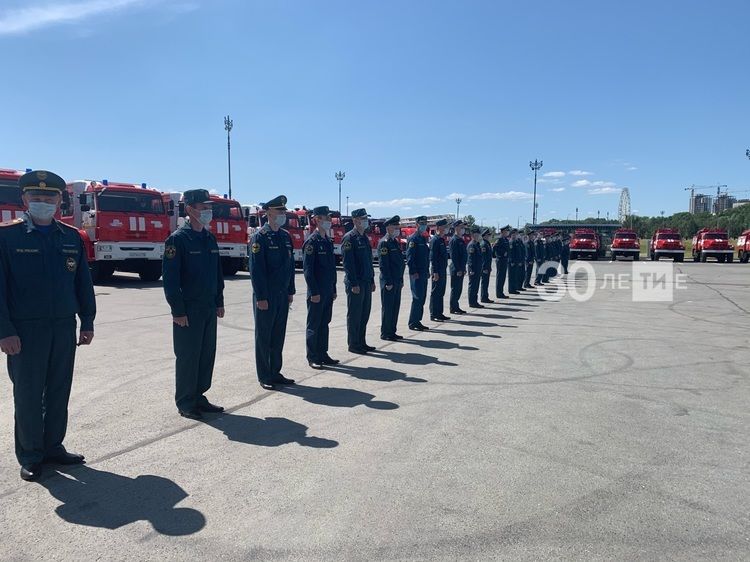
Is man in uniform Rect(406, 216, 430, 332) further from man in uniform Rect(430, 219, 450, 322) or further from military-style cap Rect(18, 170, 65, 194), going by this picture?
military-style cap Rect(18, 170, 65, 194)

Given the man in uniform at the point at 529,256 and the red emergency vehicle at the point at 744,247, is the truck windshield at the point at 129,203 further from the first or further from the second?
the red emergency vehicle at the point at 744,247

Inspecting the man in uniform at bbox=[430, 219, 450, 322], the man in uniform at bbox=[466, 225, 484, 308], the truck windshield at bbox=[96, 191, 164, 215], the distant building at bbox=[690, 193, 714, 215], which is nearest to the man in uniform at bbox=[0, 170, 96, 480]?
the man in uniform at bbox=[430, 219, 450, 322]

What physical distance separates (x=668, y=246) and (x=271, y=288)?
37556mm

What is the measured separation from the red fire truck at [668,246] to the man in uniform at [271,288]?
37107mm

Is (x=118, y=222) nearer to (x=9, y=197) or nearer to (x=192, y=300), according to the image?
(x=9, y=197)

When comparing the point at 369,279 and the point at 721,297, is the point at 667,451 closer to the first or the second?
the point at 369,279

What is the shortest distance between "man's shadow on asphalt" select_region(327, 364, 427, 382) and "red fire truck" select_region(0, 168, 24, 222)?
1200cm

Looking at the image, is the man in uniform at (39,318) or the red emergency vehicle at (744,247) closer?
the man in uniform at (39,318)

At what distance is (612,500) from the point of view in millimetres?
3494

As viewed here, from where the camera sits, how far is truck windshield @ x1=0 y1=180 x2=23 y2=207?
1477 cm

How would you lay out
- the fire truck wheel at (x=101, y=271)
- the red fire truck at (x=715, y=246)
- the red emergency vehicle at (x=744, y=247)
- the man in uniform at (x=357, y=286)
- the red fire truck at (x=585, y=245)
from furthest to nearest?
the red fire truck at (x=585, y=245)
the red emergency vehicle at (x=744, y=247)
the red fire truck at (x=715, y=246)
the fire truck wheel at (x=101, y=271)
the man in uniform at (x=357, y=286)

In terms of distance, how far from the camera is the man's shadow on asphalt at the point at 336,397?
5398 mm

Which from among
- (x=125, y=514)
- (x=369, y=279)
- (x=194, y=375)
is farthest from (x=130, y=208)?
(x=125, y=514)

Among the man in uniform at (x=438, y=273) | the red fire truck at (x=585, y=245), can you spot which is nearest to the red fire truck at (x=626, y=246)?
the red fire truck at (x=585, y=245)
